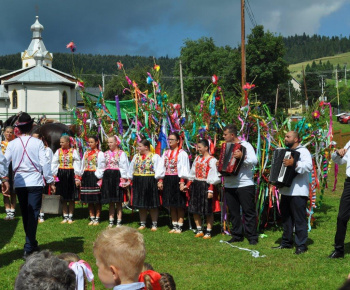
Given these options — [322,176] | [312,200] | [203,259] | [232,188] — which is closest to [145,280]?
[203,259]

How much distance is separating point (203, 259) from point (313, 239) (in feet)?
7.25

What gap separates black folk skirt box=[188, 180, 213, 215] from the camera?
827 centimetres

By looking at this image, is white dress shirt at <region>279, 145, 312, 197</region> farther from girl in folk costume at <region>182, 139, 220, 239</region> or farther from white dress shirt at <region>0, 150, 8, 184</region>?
white dress shirt at <region>0, 150, 8, 184</region>

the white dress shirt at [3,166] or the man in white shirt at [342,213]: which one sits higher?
the white dress shirt at [3,166]

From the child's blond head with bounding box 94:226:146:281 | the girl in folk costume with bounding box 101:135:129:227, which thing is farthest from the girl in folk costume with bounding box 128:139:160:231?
the child's blond head with bounding box 94:226:146:281

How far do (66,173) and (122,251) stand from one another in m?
7.42

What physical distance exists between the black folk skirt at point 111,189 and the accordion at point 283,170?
3.26 meters

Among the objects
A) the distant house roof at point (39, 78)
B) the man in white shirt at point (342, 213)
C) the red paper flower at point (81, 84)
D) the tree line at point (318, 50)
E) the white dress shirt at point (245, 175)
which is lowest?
the man in white shirt at point (342, 213)

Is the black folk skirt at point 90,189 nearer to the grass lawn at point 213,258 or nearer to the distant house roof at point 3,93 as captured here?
the grass lawn at point 213,258

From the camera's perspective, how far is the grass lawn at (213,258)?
5.81 meters

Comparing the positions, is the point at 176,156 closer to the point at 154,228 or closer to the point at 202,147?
the point at 202,147

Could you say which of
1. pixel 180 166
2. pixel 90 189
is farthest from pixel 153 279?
pixel 90 189

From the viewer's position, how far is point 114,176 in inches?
364

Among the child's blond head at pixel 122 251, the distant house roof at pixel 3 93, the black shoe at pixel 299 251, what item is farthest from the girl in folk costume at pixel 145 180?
the distant house roof at pixel 3 93
